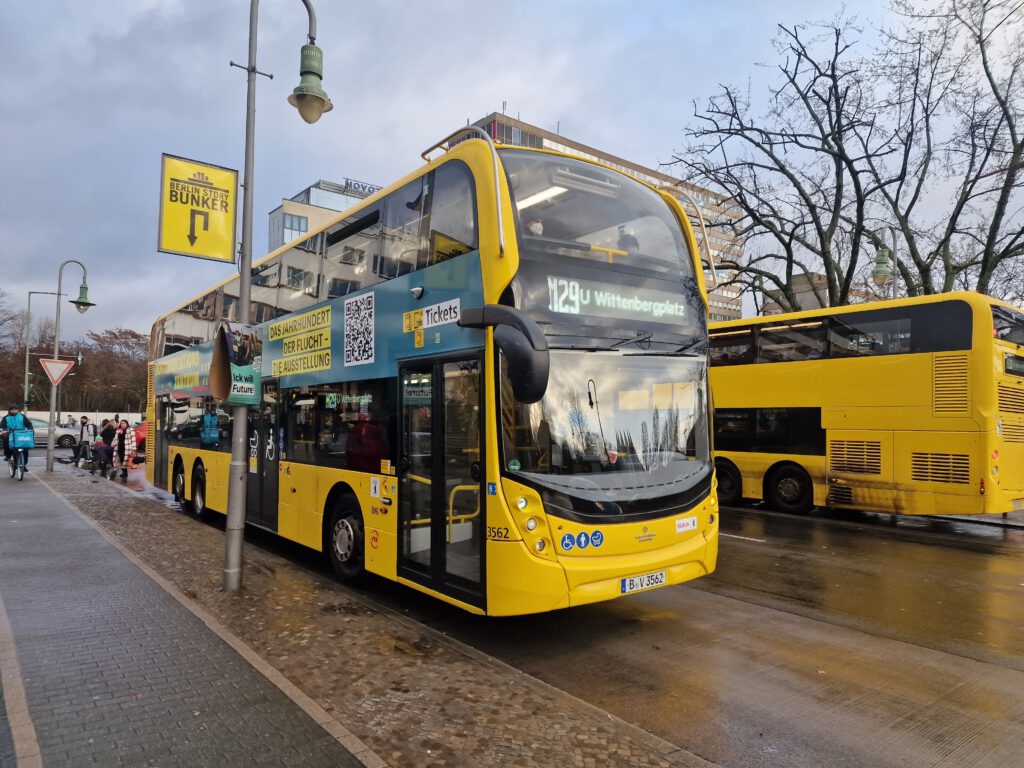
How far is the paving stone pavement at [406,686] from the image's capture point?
374 cm

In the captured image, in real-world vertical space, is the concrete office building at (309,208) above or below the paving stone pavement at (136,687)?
above

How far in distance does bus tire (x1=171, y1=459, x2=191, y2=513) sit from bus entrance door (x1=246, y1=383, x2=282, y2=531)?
382 centimetres

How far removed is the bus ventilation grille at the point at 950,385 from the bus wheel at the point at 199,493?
13.0 m

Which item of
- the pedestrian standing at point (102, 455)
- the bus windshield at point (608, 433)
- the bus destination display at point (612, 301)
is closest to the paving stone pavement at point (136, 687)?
the bus windshield at point (608, 433)

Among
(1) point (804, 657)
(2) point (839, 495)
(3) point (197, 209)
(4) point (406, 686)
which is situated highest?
(3) point (197, 209)

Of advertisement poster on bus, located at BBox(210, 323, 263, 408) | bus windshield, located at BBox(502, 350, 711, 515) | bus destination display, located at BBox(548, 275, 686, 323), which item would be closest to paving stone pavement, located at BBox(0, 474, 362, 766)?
advertisement poster on bus, located at BBox(210, 323, 263, 408)

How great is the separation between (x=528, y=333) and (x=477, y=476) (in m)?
1.39

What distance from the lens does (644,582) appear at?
560 cm

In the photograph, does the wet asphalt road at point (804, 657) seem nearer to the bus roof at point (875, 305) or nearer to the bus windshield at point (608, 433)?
the bus windshield at point (608, 433)

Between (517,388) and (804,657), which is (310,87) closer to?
(517,388)

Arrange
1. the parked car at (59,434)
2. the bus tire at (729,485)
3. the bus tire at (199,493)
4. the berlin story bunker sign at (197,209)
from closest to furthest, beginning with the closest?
the berlin story bunker sign at (197,209)
the bus tire at (199,493)
the bus tire at (729,485)
the parked car at (59,434)

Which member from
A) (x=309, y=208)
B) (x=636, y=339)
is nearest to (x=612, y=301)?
(x=636, y=339)

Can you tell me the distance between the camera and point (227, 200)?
7500 mm

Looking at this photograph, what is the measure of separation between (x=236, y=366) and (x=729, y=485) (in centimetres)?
1161
